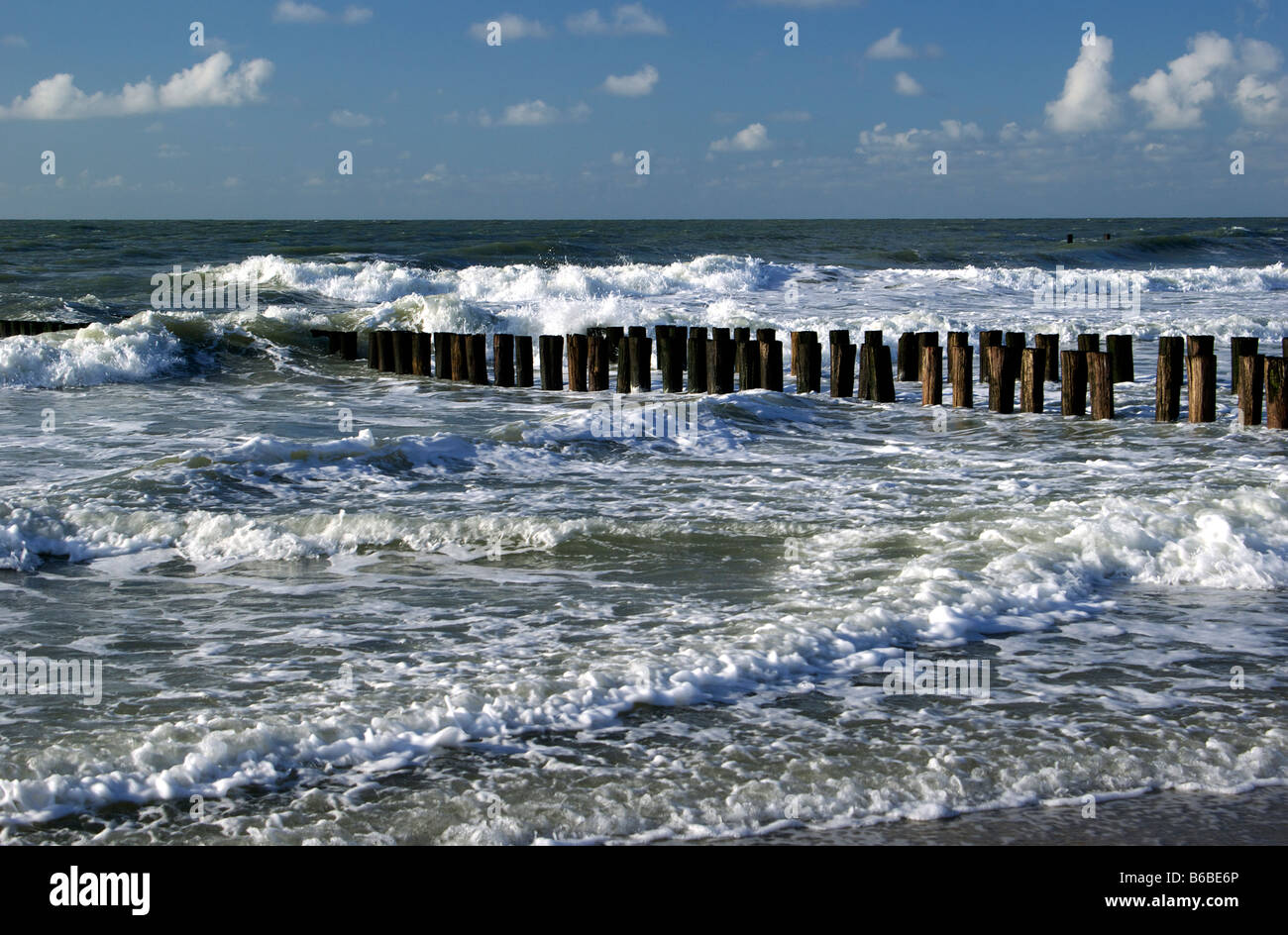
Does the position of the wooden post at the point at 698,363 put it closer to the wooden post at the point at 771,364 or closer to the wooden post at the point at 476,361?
the wooden post at the point at 771,364

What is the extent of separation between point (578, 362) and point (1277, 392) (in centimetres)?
744

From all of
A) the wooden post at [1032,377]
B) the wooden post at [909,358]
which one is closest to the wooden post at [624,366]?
the wooden post at [909,358]

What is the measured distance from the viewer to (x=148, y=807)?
12.9 ft

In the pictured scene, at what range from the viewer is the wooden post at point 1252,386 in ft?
36.0

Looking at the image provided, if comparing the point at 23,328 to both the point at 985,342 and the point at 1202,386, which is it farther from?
the point at 1202,386

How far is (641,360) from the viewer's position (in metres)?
13.9

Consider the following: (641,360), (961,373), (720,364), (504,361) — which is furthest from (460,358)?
(961,373)

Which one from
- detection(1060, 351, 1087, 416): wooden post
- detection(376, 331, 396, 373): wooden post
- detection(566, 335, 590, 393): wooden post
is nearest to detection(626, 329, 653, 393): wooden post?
detection(566, 335, 590, 393): wooden post

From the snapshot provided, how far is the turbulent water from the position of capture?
4094 mm

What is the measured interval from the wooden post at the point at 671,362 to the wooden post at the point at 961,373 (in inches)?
123

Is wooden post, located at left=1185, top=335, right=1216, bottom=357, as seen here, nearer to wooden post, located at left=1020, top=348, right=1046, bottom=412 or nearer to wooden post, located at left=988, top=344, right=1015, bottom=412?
wooden post, located at left=1020, top=348, right=1046, bottom=412

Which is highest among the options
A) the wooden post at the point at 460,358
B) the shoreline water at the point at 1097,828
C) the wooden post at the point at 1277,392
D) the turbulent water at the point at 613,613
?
the wooden post at the point at 460,358

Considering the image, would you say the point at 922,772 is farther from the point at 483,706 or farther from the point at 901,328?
the point at 901,328
